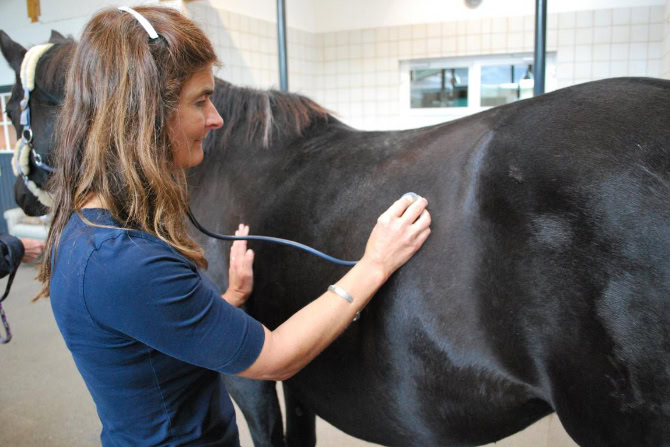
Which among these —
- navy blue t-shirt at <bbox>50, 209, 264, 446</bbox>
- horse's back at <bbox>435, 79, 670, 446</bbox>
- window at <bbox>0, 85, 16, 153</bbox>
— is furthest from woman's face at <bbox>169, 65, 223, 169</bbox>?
window at <bbox>0, 85, 16, 153</bbox>

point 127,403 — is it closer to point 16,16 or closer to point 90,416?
point 90,416

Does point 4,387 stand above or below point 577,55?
below

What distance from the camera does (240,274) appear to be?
129cm

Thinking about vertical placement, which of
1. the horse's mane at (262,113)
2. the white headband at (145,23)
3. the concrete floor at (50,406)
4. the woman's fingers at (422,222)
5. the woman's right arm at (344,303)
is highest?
the white headband at (145,23)

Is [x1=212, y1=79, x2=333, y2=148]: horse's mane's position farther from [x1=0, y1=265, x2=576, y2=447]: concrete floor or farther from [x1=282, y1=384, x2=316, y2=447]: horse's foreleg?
[x1=0, y1=265, x2=576, y2=447]: concrete floor

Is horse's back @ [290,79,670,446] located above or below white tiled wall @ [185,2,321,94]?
below

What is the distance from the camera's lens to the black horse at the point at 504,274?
0.80 metres

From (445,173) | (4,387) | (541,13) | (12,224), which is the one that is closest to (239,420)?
(4,387)

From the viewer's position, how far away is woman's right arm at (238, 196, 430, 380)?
0.84 m

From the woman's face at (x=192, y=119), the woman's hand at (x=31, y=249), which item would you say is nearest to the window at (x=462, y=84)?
the woman's hand at (x=31, y=249)

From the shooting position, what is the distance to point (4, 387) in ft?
9.58

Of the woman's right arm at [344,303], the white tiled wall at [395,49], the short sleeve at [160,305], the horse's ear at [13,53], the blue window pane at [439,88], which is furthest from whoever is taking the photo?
the blue window pane at [439,88]

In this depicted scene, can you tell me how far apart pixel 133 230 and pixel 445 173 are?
57cm

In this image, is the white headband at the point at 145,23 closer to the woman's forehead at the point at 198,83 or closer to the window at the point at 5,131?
the woman's forehead at the point at 198,83
